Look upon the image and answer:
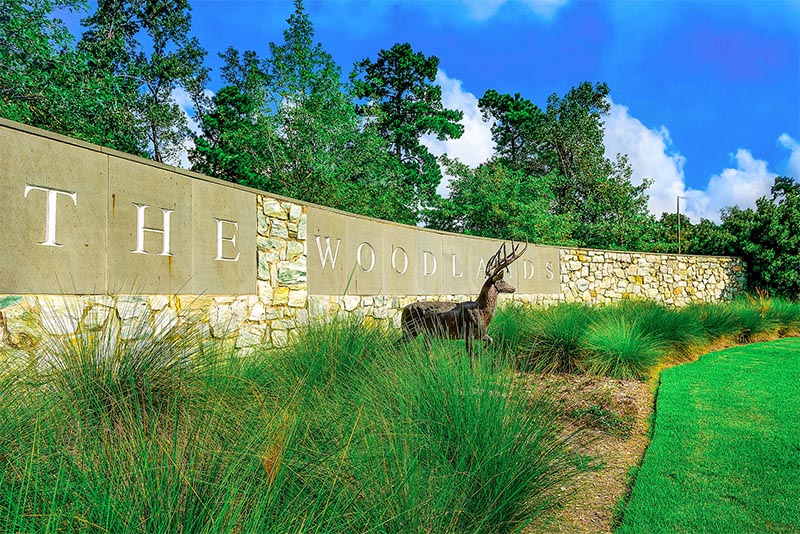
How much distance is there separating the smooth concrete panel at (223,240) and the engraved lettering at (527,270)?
24.8ft

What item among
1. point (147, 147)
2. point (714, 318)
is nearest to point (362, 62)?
point (147, 147)

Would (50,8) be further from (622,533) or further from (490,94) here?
(490,94)

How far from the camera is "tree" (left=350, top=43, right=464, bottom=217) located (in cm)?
2391

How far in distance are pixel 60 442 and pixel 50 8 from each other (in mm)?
13472

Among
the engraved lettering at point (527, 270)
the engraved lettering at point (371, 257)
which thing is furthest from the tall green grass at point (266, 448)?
the engraved lettering at point (527, 270)

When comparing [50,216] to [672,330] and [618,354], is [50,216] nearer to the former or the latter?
[618,354]

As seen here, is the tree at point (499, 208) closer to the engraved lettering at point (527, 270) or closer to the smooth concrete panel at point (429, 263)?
the engraved lettering at point (527, 270)

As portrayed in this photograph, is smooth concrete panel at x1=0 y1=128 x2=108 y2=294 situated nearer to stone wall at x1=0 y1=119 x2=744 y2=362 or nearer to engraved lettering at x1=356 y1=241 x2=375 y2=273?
stone wall at x1=0 y1=119 x2=744 y2=362

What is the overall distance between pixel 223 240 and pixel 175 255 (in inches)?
29.1

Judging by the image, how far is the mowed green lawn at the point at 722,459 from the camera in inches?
124

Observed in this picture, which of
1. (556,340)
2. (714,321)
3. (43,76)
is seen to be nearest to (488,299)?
(556,340)

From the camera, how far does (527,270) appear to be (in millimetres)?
12625

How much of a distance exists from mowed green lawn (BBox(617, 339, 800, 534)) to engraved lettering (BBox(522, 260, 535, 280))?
5.77 m

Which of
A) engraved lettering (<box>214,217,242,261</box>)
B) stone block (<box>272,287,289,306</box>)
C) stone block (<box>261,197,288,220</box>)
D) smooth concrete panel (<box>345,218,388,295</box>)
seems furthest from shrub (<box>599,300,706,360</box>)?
engraved lettering (<box>214,217,242,261</box>)
